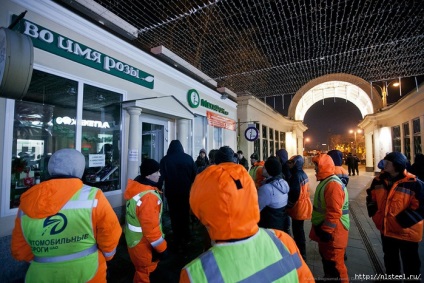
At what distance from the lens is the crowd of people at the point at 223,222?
0.94m

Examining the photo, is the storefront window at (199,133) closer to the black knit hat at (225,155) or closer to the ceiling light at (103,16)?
the ceiling light at (103,16)

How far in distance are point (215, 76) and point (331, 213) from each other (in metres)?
6.76

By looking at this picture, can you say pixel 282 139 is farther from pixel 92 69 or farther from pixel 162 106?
pixel 92 69

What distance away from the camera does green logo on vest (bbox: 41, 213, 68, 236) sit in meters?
1.48

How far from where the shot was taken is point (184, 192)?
408 centimetres

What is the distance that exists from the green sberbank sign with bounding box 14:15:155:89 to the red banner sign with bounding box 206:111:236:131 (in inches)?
127

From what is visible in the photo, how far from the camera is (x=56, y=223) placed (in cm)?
150

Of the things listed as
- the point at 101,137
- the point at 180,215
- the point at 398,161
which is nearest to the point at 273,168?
the point at 398,161

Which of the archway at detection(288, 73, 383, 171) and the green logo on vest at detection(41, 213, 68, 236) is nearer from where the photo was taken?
the green logo on vest at detection(41, 213, 68, 236)

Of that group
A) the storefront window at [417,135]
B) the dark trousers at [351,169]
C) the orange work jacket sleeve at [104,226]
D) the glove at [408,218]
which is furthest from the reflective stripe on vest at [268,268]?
the dark trousers at [351,169]

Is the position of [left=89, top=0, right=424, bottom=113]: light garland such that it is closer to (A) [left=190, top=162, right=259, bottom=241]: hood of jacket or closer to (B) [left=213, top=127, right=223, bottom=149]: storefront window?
(B) [left=213, top=127, right=223, bottom=149]: storefront window

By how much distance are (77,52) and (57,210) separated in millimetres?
3345

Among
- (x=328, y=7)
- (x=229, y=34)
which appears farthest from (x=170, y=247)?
(x=328, y=7)

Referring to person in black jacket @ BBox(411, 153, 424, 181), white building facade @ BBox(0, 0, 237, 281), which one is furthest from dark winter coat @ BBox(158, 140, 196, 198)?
person in black jacket @ BBox(411, 153, 424, 181)
